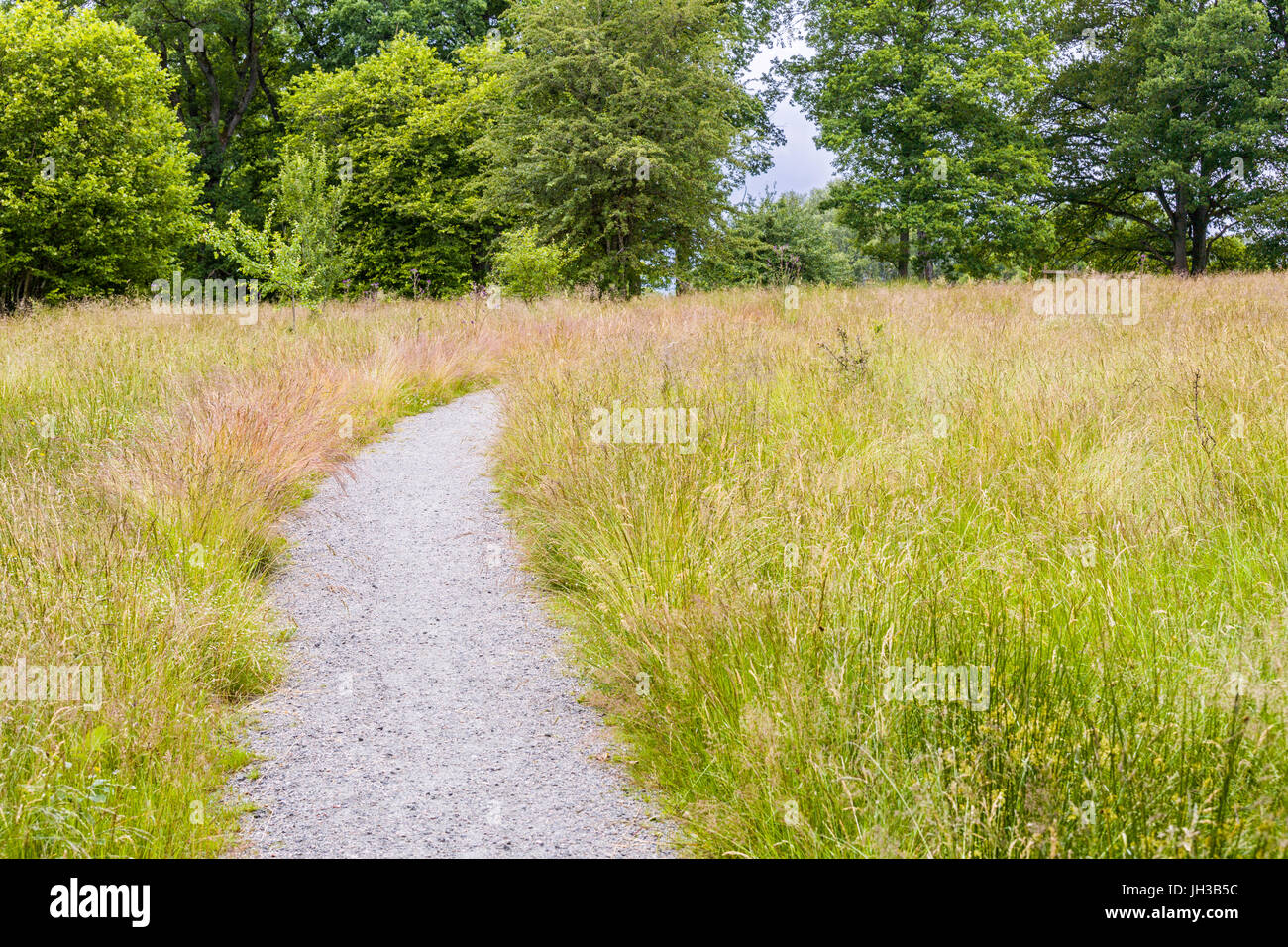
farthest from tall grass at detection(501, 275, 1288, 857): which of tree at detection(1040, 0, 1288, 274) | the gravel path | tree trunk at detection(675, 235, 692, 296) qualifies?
tree at detection(1040, 0, 1288, 274)

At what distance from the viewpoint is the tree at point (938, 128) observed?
28125 millimetres

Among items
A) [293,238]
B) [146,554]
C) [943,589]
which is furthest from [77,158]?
[943,589]

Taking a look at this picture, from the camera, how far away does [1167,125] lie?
2962cm

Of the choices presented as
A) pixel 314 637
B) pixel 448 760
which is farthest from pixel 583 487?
pixel 448 760

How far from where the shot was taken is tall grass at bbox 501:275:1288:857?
2379mm

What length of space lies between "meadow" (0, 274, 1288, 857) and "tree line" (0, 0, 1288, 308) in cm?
1030

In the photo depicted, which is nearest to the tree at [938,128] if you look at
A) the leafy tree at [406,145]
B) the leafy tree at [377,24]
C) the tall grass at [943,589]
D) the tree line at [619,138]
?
the tree line at [619,138]

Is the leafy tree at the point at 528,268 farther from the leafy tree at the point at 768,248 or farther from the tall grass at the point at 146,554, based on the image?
the tall grass at the point at 146,554

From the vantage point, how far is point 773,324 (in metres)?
11.5

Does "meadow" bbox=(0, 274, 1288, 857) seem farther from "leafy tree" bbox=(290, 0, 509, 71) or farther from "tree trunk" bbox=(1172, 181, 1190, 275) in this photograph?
"leafy tree" bbox=(290, 0, 509, 71)

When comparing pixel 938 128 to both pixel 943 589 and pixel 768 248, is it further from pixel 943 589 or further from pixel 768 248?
pixel 943 589

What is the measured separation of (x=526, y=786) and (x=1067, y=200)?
37873 mm

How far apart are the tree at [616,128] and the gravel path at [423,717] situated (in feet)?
53.6
